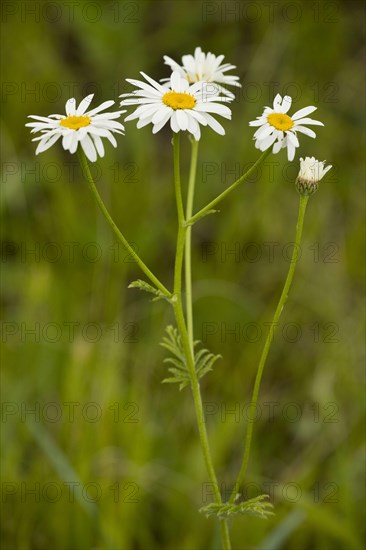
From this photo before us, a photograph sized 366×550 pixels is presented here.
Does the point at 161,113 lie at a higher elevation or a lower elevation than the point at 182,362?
higher

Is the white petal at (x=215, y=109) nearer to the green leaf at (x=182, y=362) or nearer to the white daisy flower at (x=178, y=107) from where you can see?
the white daisy flower at (x=178, y=107)

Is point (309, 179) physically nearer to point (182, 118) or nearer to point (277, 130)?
point (277, 130)

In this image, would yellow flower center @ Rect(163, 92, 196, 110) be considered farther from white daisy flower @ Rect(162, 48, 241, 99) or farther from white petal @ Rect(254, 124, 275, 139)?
white daisy flower @ Rect(162, 48, 241, 99)

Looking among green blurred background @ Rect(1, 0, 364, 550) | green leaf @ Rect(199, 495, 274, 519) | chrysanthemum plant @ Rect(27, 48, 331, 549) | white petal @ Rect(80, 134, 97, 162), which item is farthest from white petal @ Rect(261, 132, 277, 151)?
green blurred background @ Rect(1, 0, 364, 550)

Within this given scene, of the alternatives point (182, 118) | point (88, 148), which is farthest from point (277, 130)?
point (88, 148)

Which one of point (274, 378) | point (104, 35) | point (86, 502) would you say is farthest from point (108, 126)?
point (104, 35)

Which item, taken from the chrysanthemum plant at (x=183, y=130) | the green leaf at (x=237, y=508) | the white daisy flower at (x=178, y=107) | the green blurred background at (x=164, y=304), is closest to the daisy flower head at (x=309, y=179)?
the chrysanthemum plant at (x=183, y=130)
